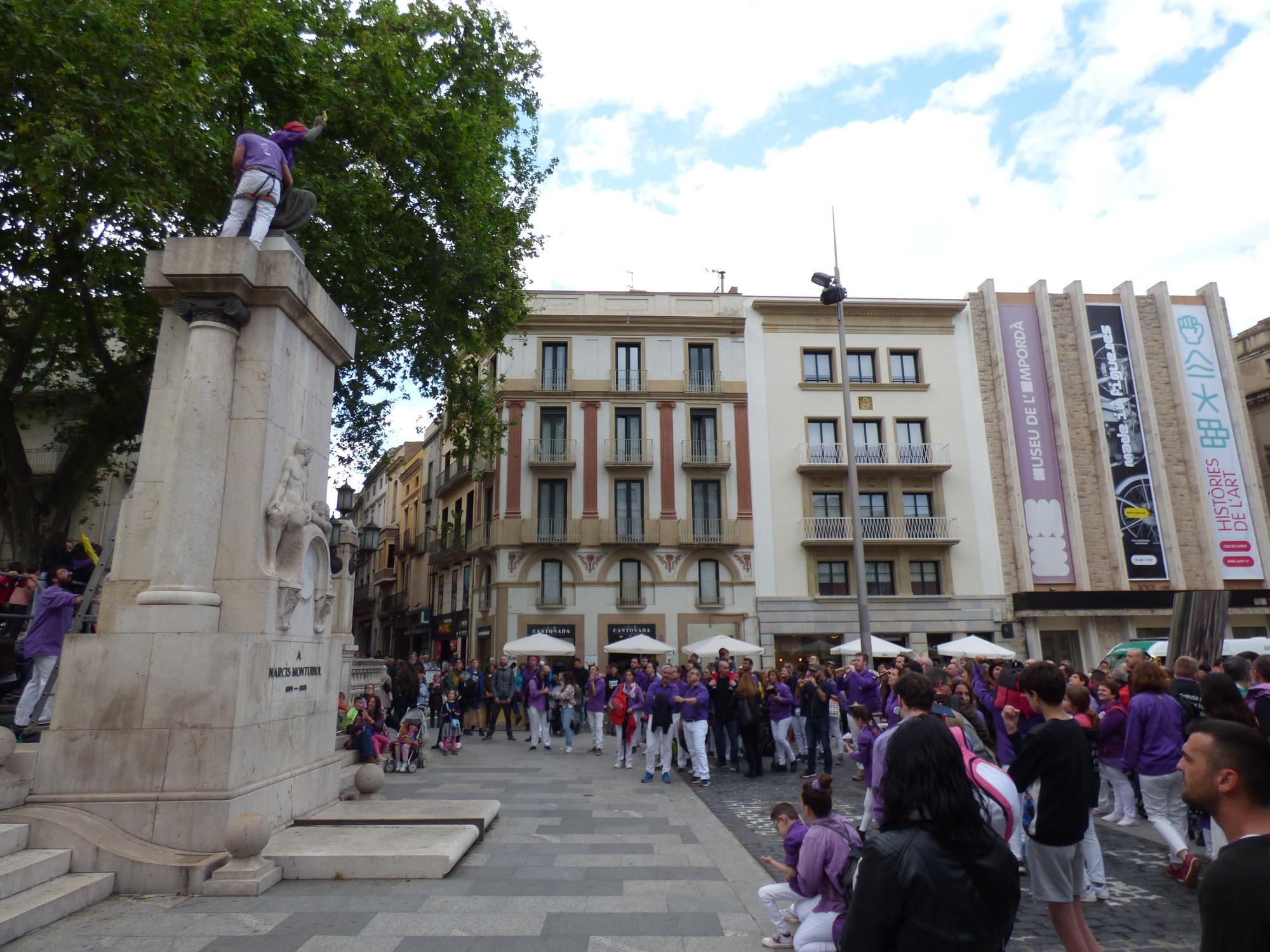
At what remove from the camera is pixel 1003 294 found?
3306cm

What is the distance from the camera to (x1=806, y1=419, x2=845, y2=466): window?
1232 inches

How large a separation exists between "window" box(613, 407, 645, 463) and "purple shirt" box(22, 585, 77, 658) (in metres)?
23.4

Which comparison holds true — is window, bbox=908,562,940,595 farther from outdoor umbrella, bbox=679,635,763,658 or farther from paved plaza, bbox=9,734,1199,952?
paved plaza, bbox=9,734,1199,952

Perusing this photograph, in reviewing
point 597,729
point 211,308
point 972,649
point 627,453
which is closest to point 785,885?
point 211,308

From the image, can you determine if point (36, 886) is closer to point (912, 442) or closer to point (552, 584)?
point (552, 584)

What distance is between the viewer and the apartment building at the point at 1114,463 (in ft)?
99.2

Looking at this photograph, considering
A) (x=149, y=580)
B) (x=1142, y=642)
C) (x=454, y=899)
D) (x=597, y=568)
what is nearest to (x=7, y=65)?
(x=149, y=580)

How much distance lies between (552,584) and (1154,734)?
2442cm

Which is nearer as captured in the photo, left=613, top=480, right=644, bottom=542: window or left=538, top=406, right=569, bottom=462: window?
left=613, top=480, right=644, bottom=542: window

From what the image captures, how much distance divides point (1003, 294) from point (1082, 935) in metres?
33.1

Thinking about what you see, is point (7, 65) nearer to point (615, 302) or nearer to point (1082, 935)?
point (1082, 935)

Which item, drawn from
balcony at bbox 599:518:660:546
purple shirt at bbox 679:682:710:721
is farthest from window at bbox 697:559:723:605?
purple shirt at bbox 679:682:710:721

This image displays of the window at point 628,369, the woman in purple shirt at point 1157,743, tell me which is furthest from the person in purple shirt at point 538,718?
the window at point 628,369

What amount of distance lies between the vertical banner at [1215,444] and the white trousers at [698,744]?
91.6 ft
